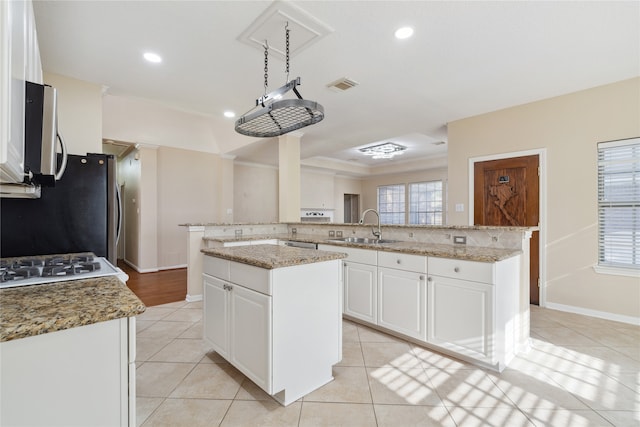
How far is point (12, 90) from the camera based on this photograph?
0.79 metres

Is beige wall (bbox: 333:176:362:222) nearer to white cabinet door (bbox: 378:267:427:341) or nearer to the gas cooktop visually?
white cabinet door (bbox: 378:267:427:341)

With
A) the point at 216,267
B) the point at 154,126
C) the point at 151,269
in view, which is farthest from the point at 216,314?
the point at 154,126

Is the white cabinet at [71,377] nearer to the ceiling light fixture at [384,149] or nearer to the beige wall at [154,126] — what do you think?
the beige wall at [154,126]

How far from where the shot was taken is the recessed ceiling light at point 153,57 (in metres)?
2.54

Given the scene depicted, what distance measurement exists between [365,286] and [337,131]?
3.10 meters

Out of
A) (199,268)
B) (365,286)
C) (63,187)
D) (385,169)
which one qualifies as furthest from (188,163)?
(385,169)

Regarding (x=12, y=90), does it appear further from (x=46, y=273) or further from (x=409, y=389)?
(x=409, y=389)

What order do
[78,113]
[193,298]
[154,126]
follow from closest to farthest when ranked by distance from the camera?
1. [78,113]
2. [193,298]
3. [154,126]

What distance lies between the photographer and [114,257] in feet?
7.18

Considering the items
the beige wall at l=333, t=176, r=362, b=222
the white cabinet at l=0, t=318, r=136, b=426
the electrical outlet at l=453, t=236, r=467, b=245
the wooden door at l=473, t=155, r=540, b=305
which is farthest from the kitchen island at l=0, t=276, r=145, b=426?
the beige wall at l=333, t=176, r=362, b=222

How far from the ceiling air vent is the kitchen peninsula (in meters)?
1.65

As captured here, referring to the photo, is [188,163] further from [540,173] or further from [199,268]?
[540,173]

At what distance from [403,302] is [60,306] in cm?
222

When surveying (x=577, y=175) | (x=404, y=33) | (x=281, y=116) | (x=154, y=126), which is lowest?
(x=577, y=175)
